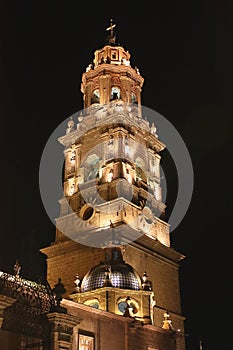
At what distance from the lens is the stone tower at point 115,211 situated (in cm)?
4275

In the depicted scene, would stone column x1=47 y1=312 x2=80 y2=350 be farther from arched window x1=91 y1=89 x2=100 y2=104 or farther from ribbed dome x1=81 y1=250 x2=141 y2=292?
arched window x1=91 y1=89 x2=100 y2=104

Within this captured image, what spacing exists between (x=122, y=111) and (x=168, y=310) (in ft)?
68.9

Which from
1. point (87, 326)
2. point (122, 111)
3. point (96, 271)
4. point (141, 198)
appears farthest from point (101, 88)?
point (87, 326)

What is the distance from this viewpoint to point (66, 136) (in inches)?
2331

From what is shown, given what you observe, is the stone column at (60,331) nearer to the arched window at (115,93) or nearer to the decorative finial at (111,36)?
the arched window at (115,93)

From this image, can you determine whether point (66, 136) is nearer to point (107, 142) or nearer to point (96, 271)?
point (107, 142)

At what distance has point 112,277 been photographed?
42250 millimetres

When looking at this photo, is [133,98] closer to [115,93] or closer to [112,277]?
[115,93]

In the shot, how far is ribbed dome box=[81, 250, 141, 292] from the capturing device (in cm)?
4194

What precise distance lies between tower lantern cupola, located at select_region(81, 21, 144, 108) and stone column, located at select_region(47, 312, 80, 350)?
32.0 meters

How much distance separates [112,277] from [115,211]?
9007mm

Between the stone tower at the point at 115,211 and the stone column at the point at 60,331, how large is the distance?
8429 mm

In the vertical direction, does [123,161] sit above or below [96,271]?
above

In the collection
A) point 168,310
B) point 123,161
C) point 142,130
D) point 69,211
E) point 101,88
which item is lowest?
point 168,310
